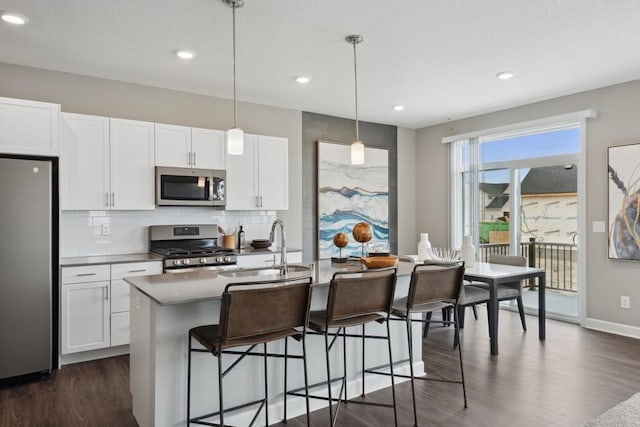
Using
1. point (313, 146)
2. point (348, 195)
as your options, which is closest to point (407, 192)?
point (348, 195)

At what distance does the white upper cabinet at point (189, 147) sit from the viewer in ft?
14.0

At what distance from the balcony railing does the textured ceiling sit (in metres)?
1.89

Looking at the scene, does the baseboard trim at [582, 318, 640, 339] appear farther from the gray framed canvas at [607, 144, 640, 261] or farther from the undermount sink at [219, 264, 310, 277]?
the undermount sink at [219, 264, 310, 277]

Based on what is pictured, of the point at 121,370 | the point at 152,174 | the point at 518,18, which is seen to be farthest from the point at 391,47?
the point at 121,370

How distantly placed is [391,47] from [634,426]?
9.74ft

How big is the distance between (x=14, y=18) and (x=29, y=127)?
856 millimetres

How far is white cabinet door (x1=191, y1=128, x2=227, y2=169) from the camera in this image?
4465 mm

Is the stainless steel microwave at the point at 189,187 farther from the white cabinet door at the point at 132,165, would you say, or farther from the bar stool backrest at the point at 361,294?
the bar stool backrest at the point at 361,294

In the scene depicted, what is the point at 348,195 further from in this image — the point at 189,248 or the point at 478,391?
the point at 478,391

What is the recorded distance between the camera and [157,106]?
4.54 metres

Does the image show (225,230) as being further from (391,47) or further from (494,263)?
(494,263)

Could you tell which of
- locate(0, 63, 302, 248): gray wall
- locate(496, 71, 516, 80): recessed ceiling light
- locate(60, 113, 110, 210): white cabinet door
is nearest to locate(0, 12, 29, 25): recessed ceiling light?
locate(60, 113, 110, 210): white cabinet door

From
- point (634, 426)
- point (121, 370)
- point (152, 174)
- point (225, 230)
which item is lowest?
point (121, 370)

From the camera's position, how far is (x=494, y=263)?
4.88 m
